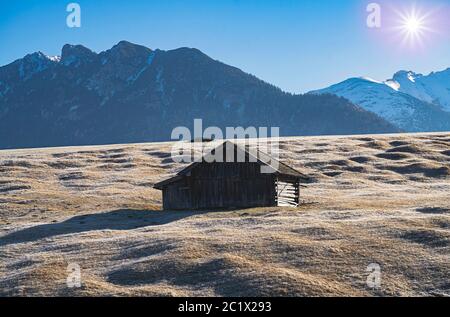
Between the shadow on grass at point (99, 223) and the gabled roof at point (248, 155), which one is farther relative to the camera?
the gabled roof at point (248, 155)

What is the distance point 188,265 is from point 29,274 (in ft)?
27.5

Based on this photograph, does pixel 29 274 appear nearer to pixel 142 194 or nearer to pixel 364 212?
pixel 364 212

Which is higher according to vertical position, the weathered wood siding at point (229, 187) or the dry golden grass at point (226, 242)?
the weathered wood siding at point (229, 187)

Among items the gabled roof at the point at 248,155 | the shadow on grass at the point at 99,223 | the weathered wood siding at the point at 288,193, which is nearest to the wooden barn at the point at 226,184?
the gabled roof at the point at 248,155

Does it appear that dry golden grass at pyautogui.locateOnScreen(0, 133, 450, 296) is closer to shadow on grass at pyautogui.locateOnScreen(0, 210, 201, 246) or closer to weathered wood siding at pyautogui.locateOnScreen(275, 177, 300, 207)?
shadow on grass at pyautogui.locateOnScreen(0, 210, 201, 246)

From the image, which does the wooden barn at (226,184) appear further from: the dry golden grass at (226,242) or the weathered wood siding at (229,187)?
the dry golden grass at (226,242)

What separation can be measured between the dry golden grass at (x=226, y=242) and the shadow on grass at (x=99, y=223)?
0.30ft

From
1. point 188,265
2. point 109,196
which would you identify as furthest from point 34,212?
point 188,265

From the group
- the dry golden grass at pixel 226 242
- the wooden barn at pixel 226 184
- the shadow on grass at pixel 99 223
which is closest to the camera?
the dry golden grass at pixel 226 242

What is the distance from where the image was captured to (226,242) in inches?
1206

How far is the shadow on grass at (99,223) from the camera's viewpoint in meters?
36.4

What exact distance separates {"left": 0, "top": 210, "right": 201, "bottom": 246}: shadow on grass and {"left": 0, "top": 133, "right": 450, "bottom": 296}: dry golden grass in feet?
0.30

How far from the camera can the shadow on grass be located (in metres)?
36.4

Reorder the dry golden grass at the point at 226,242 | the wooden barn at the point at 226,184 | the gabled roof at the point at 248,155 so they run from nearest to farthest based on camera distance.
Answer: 1. the dry golden grass at the point at 226,242
2. the gabled roof at the point at 248,155
3. the wooden barn at the point at 226,184
